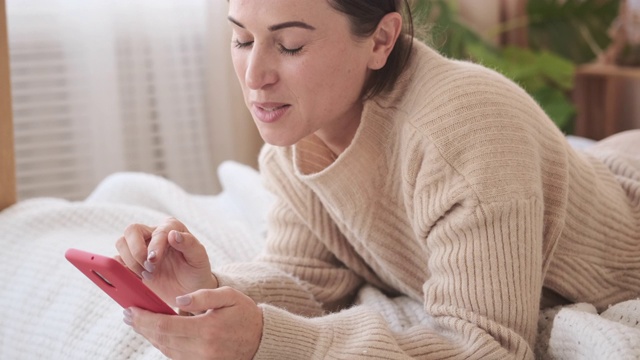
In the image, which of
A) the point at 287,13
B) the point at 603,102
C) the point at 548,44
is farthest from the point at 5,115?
the point at 603,102

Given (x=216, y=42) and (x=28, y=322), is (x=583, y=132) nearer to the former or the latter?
(x=216, y=42)

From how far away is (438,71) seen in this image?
3.75 ft

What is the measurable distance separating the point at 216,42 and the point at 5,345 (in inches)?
61.6

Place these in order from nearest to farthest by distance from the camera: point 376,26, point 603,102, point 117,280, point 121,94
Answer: point 117,280
point 376,26
point 121,94
point 603,102

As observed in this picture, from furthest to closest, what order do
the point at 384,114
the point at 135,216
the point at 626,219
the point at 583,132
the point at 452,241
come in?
the point at 583,132 < the point at 135,216 < the point at 626,219 < the point at 384,114 < the point at 452,241

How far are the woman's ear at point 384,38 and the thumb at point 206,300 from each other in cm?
38

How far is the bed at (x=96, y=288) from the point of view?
3.48ft

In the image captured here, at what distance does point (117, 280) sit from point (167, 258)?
0.22 m

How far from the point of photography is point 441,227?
1.07m

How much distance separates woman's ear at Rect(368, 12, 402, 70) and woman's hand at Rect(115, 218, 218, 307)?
33 cm

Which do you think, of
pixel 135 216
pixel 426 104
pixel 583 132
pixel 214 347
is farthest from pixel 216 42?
pixel 214 347

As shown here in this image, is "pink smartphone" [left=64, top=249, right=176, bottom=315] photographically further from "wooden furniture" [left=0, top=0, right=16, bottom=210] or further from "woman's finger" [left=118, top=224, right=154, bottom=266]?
"wooden furniture" [left=0, top=0, right=16, bottom=210]

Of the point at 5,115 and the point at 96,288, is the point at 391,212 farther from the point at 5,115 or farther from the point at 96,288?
the point at 5,115

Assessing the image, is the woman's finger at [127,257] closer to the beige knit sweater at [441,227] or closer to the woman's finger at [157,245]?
the woman's finger at [157,245]
